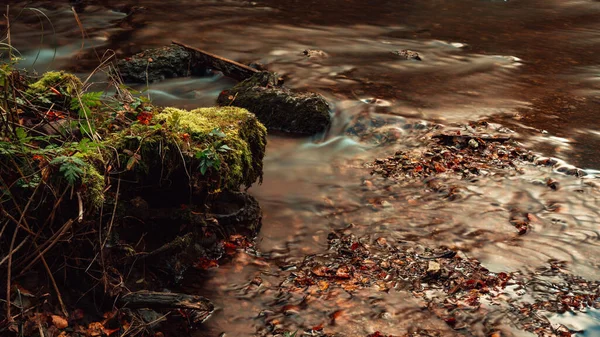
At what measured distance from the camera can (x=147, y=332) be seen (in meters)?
4.21

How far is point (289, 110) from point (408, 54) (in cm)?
391

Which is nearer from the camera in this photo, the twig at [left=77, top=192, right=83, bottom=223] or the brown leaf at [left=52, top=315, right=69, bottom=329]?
the twig at [left=77, top=192, right=83, bottom=223]

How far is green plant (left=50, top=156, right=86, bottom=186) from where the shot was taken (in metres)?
3.92

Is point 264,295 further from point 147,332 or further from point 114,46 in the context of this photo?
point 114,46

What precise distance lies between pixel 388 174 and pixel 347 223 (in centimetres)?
123

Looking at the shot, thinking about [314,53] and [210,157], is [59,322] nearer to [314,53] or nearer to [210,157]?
[210,157]

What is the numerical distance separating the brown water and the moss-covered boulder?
242 mm

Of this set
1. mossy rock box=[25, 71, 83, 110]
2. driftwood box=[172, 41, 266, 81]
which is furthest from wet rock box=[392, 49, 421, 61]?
mossy rock box=[25, 71, 83, 110]

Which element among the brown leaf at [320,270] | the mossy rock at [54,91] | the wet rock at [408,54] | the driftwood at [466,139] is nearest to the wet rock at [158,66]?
the wet rock at [408,54]

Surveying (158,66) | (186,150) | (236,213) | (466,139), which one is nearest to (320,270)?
(236,213)

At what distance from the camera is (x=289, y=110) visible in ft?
26.7

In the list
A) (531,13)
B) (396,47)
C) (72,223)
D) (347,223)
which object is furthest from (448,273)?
(531,13)

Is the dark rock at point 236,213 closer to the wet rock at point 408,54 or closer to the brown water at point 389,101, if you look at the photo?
the brown water at point 389,101

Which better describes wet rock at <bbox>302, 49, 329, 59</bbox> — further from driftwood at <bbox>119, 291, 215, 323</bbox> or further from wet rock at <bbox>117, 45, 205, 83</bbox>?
driftwood at <bbox>119, 291, 215, 323</bbox>
